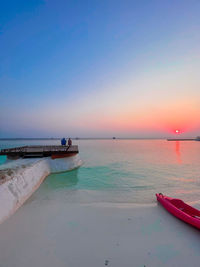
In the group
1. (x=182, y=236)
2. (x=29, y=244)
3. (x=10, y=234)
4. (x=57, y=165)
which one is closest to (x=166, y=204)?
(x=182, y=236)

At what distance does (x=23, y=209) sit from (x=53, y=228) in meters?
2.76

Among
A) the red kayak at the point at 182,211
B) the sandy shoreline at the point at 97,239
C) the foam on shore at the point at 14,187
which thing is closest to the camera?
the sandy shoreline at the point at 97,239

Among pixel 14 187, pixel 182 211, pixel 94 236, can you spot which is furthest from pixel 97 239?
pixel 14 187

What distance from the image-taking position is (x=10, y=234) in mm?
4613

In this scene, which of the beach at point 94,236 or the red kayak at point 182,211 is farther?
the red kayak at point 182,211

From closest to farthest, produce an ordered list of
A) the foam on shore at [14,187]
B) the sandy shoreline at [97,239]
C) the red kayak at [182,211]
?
the sandy shoreline at [97,239] < the red kayak at [182,211] < the foam on shore at [14,187]

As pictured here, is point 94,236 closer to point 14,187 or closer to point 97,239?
point 97,239

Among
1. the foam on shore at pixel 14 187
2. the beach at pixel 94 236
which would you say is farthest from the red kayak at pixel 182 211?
the foam on shore at pixel 14 187

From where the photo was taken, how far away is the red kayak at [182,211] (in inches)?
195

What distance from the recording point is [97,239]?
4359 millimetres

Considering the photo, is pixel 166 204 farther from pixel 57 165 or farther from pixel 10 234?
pixel 57 165

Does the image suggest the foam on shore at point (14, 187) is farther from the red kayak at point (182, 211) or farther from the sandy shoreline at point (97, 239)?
the red kayak at point (182, 211)

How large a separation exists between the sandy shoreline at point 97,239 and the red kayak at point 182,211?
270mm

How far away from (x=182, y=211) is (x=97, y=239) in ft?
14.2
